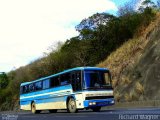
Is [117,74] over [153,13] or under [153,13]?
under

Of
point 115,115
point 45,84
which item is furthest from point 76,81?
point 115,115

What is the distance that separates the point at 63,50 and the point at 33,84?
2875cm

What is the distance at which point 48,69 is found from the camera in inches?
2682

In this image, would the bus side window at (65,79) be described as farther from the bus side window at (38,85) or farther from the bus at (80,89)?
the bus side window at (38,85)

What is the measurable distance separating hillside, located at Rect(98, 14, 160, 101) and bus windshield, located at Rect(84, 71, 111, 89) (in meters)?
7.28

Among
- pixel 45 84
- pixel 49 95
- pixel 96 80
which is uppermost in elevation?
pixel 45 84

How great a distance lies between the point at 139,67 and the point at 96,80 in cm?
1341

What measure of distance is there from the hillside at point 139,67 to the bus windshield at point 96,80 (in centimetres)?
728

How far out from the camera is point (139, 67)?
4159 centimetres

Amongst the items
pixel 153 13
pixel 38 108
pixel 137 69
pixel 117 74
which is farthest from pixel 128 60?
pixel 38 108

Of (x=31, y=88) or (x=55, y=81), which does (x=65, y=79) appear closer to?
(x=55, y=81)

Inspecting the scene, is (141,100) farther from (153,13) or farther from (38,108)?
(153,13)

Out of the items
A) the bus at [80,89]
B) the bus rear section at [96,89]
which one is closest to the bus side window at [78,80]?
the bus at [80,89]

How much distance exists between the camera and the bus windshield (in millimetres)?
28531
